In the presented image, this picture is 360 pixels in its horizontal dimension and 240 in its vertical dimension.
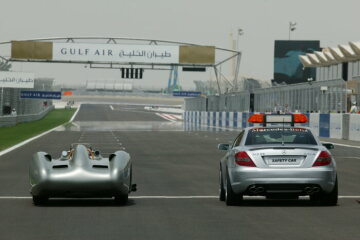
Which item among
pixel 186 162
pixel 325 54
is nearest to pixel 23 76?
pixel 325 54

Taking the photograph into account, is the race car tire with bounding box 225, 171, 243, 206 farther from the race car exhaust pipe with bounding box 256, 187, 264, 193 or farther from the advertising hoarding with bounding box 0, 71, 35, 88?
the advertising hoarding with bounding box 0, 71, 35, 88

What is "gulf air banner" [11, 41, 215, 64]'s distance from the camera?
247ft

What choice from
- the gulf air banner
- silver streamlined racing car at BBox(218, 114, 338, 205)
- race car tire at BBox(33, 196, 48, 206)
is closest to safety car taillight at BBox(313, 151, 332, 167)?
silver streamlined racing car at BBox(218, 114, 338, 205)

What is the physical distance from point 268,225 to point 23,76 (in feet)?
291

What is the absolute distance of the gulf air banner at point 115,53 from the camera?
75312 millimetres

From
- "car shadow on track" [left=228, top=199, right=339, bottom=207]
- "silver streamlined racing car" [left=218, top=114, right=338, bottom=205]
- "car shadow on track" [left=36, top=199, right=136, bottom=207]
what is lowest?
"car shadow on track" [left=36, top=199, right=136, bottom=207]

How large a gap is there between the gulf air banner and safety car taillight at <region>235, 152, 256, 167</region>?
63363 millimetres

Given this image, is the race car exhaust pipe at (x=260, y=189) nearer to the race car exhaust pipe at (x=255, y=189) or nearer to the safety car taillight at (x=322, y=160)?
the race car exhaust pipe at (x=255, y=189)

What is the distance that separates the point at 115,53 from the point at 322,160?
6476 centimetres

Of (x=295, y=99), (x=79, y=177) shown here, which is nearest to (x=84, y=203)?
(x=79, y=177)

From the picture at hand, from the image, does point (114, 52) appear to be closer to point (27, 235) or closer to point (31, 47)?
point (31, 47)

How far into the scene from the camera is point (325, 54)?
355 feet

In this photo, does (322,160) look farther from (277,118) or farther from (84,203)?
(84,203)

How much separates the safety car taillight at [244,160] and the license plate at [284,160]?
0.22 meters
